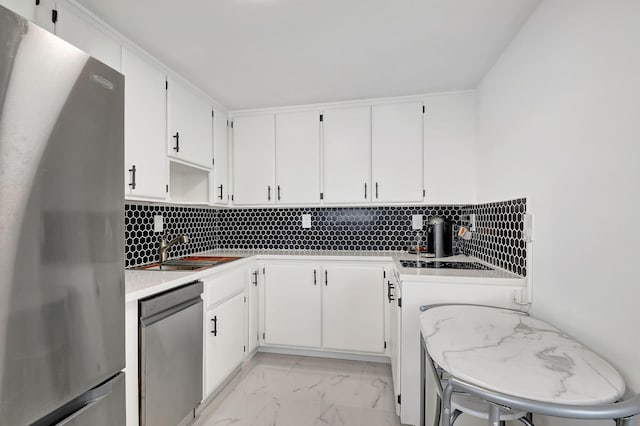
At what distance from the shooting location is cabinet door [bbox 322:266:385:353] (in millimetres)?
2564

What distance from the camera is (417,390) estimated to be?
1775mm

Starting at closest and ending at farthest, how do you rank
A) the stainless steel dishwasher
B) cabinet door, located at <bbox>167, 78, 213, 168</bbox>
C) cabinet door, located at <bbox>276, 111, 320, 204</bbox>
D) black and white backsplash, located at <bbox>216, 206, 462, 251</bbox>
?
1. the stainless steel dishwasher
2. cabinet door, located at <bbox>167, 78, 213, 168</bbox>
3. cabinet door, located at <bbox>276, 111, 320, 204</bbox>
4. black and white backsplash, located at <bbox>216, 206, 462, 251</bbox>

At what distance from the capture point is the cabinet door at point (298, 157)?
2.82 m

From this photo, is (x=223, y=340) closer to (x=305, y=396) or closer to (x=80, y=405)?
(x=305, y=396)

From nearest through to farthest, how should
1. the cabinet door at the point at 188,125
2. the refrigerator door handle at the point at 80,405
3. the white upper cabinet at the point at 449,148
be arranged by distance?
the refrigerator door handle at the point at 80,405 < the cabinet door at the point at 188,125 < the white upper cabinet at the point at 449,148

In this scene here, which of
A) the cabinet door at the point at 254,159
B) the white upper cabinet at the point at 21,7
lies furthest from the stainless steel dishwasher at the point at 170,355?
the white upper cabinet at the point at 21,7

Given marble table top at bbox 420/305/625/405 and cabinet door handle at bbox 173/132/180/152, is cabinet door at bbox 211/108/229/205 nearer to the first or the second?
cabinet door handle at bbox 173/132/180/152

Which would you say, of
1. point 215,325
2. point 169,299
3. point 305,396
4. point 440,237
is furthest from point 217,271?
point 440,237

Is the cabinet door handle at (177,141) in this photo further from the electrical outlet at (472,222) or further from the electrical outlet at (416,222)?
the electrical outlet at (472,222)

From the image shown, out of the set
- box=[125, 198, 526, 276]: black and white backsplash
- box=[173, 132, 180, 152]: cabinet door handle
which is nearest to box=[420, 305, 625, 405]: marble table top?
box=[125, 198, 526, 276]: black and white backsplash

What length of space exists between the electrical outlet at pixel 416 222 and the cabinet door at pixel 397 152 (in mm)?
346

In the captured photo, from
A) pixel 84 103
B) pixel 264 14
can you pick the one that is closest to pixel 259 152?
pixel 264 14

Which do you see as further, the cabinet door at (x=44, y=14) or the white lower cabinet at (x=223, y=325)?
the white lower cabinet at (x=223, y=325)

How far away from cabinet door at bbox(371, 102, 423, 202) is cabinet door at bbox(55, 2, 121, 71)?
192cm
